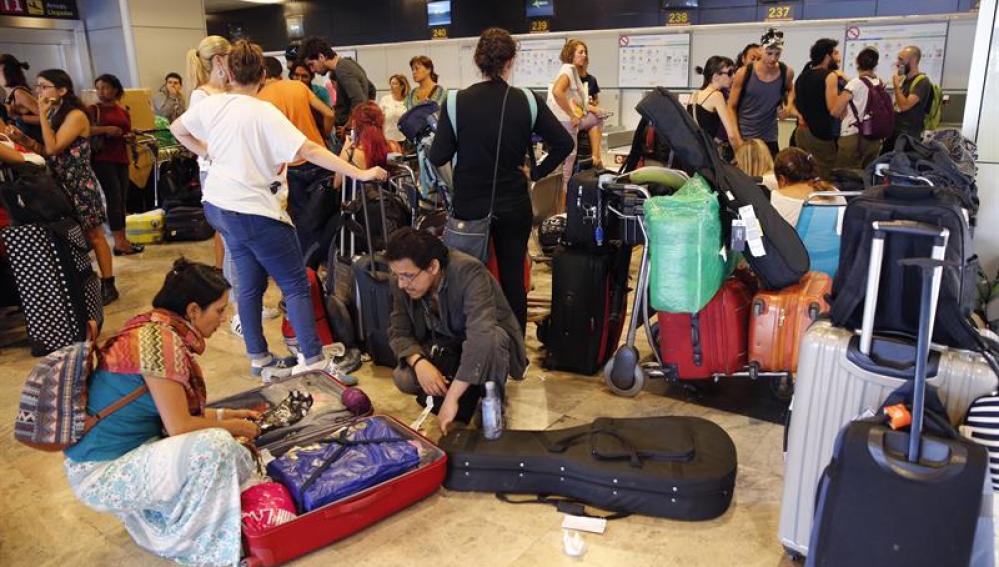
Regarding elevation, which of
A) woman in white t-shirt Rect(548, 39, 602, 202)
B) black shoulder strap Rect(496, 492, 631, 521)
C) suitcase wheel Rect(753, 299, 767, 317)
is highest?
woman in white t-shirt Rect(548, 39, 602, 202)

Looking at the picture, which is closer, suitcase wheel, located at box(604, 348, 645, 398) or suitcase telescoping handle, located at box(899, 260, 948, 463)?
suitcase telescoping handle, located at box(899, 260, 948, 463)

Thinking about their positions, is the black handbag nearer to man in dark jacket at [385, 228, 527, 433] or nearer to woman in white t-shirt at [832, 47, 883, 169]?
man in dark jacket at [385, 228, 527, 433]

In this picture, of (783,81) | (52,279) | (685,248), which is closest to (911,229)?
(685,248)

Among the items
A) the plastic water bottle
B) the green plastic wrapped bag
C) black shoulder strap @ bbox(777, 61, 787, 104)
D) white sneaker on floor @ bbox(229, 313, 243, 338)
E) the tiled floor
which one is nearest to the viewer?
the tiled floor

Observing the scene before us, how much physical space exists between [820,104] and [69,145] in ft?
17.0

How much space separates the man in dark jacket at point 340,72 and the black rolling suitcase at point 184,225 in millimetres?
1949

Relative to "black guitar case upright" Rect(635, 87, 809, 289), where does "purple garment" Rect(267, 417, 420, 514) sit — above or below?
below

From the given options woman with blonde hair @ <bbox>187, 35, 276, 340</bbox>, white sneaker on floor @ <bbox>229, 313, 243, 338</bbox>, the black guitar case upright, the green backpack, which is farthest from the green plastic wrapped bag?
the green backpack

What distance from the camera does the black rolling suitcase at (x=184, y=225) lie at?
7035 millimetres

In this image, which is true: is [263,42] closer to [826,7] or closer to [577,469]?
[826,7]

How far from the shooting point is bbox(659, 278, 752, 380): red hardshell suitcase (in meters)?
3.20

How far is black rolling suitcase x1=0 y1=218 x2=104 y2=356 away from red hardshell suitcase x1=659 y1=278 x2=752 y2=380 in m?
3.18

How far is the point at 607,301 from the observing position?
3.67 metres

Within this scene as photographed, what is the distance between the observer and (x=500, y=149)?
3.47 metres
